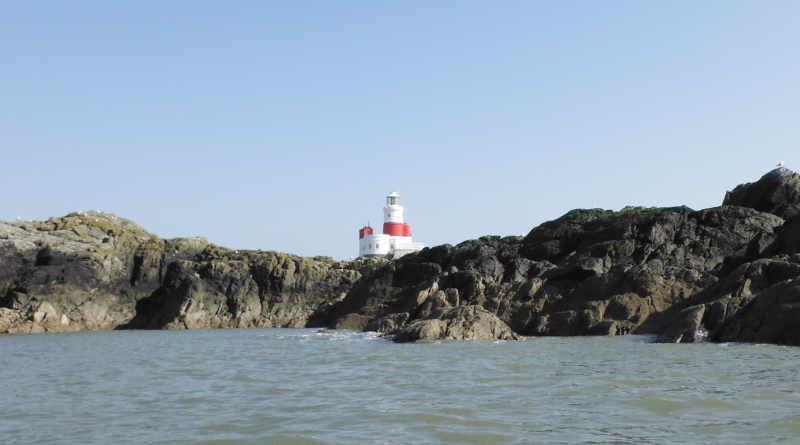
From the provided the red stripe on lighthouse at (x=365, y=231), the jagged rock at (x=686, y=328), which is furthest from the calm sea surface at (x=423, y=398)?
the red stripe on lighthouse at (x=365, y=231)

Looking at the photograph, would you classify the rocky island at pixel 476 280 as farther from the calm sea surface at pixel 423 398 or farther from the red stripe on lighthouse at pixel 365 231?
the red stripe on lighthouse at pixel 365 231

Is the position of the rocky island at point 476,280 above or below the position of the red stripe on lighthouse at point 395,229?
below

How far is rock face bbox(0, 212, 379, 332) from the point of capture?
1631 inches

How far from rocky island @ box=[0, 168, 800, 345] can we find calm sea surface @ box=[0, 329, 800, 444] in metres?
4.50

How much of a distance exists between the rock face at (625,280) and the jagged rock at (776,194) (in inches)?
2.5

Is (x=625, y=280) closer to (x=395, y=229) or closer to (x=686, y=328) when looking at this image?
→ (x=686, y=328)

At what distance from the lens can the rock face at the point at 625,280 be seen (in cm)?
2033

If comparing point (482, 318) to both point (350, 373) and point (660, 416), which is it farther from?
point (660, 416)

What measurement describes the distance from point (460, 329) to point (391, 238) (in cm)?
6034

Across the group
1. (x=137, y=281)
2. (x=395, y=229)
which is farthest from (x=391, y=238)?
(x=137, y=281)

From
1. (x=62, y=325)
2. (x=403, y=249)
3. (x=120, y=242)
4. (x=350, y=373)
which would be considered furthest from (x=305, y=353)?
(x=403, y=249)

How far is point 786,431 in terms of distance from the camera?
308 inches

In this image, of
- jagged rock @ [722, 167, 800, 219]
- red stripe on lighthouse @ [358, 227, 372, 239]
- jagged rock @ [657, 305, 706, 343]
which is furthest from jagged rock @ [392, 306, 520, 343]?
red stripe on lighthouse @ [358, 227, 372, 239]

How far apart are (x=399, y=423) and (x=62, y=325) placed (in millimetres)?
37760
